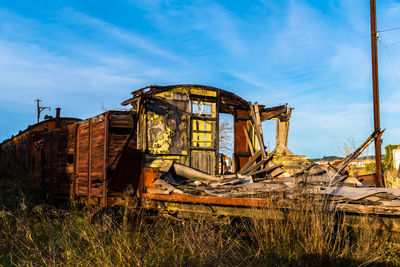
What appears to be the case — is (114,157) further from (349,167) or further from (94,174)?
(349,167)

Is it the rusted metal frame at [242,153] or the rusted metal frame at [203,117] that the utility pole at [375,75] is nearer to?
the rusted metal frame at [242,153]

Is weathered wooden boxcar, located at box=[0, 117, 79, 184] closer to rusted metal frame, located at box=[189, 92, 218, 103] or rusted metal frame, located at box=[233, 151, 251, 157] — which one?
rusted metal frame, located at box=[189, 92, 218, 103]

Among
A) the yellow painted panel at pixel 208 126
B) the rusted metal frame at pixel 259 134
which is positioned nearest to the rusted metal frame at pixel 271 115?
the rusted metal frame at pixel 259 134

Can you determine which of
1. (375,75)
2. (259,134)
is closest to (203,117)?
(259,134)

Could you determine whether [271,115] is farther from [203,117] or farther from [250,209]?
[250,209]

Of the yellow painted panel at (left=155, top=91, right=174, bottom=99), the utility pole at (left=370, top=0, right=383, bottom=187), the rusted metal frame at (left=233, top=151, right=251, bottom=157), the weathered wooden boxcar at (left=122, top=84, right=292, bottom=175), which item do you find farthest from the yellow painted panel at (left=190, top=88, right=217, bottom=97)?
the utility pole at (left=370, top=0, right=383, bottom=187)

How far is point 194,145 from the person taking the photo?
1265 centimetres

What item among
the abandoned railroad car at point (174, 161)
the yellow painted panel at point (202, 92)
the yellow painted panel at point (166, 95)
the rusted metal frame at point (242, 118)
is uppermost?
the yellow painted panel at point (202, 92)

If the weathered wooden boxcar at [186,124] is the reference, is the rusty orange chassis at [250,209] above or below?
below

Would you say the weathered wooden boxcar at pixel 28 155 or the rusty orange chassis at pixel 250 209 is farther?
the weathered wooden boxcar at pixel 28 155

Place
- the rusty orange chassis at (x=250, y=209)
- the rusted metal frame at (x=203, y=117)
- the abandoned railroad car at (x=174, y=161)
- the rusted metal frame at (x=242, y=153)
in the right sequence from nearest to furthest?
the rusty orange chassis at (x=250, y=209)
the abandoned railroad car at (x=174, y=161)
the rusted metal frame at (x=203, y=117)
the rusted metal frame at (x=242, y=153)

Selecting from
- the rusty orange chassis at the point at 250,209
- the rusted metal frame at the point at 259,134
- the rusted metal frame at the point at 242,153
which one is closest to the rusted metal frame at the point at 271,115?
the rusted metal frame at the point at 259,134

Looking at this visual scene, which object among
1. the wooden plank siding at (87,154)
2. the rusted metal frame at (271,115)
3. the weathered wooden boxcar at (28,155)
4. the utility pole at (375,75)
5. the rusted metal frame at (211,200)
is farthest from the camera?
the rusted metal frame at (271,115)

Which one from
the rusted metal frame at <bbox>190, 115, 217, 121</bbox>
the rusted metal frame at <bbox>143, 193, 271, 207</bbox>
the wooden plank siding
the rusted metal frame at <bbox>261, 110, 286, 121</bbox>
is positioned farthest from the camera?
the rusted metal frame at <bbox>261, 110, 286, 121</bbox>
